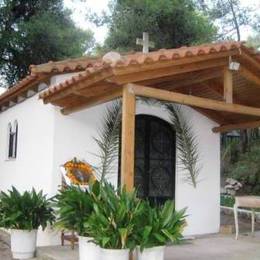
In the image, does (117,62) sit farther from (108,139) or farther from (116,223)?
(108,139)

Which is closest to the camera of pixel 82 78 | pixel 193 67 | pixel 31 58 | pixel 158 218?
pixel 158 218

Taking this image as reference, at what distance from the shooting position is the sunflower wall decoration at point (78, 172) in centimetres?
852

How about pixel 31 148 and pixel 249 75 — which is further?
pixel 31 148

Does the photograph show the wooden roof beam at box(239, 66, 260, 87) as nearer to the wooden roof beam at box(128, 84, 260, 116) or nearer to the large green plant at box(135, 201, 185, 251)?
the wooden roof beam at box(128, 84, 260, 116)

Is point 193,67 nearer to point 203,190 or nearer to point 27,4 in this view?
point 203,190

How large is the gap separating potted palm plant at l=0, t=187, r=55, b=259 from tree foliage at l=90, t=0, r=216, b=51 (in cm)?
1288

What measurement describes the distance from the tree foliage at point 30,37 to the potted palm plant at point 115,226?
1400 centimetres

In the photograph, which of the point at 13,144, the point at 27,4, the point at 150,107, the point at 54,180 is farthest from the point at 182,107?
the point at 27,4

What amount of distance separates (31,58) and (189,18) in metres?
7.04

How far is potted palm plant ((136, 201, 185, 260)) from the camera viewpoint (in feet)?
20.1

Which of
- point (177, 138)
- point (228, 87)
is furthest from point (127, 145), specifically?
point (177, 138)

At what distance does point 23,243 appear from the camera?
8000mm

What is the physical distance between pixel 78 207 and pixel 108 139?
2.77 meters

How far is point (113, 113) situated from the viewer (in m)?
9.55
